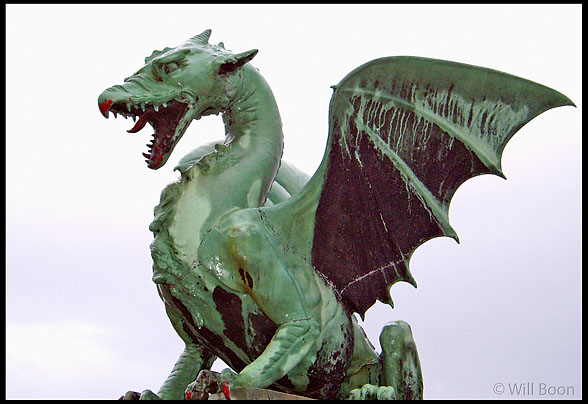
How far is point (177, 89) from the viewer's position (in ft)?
12.0

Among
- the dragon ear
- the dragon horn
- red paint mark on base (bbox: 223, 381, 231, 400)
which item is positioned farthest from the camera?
the dragon horn

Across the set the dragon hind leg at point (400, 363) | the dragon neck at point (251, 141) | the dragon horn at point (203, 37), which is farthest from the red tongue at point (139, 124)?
the dragon hind leg at point (400, 363)

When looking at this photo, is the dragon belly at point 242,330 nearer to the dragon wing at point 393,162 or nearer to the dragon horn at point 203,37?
the dragon wing at point 393,162

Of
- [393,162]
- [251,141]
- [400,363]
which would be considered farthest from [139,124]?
[400,363]

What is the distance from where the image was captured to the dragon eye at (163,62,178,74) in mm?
3676

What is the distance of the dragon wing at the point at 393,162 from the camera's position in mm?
3693

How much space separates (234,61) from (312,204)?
2.37ft

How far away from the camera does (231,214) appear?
3.55 m

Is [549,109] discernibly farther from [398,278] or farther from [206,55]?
[206,55]

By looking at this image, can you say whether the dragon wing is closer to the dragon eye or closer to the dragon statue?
the dragon statue

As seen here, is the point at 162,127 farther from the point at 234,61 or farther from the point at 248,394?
the point at 248,394

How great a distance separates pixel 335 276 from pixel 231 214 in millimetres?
569

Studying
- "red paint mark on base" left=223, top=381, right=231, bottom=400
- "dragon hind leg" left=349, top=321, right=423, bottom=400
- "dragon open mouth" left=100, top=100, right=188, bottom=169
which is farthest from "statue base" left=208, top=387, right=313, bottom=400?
"dragon open mouth" left=100, top=100, right=188, bottom=169

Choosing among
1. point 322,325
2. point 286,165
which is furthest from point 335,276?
point 286,165
